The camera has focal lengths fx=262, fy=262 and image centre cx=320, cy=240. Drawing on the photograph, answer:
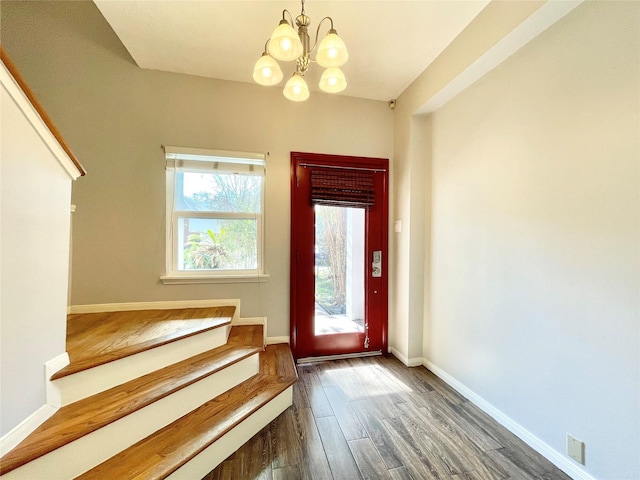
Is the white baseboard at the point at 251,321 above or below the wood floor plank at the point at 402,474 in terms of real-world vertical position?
above

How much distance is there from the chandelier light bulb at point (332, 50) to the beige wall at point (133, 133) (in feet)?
4.14

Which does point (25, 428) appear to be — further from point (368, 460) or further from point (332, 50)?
point (332, 50)

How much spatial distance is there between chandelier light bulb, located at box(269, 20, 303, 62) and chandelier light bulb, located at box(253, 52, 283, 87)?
14 centimetres

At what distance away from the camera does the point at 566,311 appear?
4.75ft

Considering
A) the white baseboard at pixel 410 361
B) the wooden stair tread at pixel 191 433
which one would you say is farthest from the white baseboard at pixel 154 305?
the white baseboard at pixel 410 361

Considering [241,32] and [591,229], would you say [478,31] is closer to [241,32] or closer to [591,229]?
[591,229]

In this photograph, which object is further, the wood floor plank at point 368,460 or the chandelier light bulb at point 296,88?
the chandelier light bulb at point 296,88

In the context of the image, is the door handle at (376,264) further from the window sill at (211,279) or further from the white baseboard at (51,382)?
the white baseboard at (51,382)

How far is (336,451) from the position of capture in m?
1.56

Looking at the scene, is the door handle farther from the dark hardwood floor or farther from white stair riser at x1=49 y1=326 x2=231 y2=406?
white stair riser at x1=49 y1=326 x2=231 y2=406

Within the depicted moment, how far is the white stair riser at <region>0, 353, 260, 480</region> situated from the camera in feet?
3.60

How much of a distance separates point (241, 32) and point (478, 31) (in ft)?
5.51

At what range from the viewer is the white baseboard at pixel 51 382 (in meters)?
1.28

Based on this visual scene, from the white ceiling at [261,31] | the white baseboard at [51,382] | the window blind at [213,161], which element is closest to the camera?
the white baseboard at [51,382]
